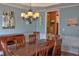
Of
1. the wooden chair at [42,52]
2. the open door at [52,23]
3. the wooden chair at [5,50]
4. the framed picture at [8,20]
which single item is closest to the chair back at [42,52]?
the wooden chair at [42,52]

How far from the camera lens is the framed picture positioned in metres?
1.48

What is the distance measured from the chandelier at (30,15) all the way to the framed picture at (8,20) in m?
0.15

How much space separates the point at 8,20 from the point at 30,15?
302 mm

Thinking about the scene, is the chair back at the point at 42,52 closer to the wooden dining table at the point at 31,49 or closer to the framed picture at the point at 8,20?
the wooden dining table at the point at 31,49

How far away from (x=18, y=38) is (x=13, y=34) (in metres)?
0.11

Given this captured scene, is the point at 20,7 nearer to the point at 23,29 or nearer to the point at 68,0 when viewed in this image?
the point at 23,29

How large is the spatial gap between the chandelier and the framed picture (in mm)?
151

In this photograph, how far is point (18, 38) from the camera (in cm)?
159

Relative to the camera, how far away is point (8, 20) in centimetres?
152

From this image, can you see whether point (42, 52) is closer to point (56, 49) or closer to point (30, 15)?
point (56, 49)

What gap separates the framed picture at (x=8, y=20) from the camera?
1.48 m

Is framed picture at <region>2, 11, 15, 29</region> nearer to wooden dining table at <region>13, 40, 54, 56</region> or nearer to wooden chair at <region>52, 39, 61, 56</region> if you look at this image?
wooden dining table at <region>13, 40, 54, 56</region>

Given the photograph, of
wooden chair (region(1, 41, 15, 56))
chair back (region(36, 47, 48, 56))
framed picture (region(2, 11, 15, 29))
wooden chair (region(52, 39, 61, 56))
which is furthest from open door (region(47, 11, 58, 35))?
wooden chair (region(1, 41, 15, 56))

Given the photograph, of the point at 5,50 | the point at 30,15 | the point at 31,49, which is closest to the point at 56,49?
the point at 31,49
